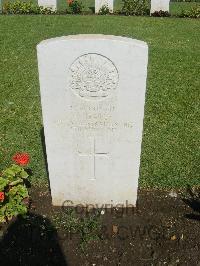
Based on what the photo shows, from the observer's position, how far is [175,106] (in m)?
7.98

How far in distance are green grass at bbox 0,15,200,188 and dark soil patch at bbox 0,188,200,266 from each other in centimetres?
72

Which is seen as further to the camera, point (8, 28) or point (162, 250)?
point (8, 28)

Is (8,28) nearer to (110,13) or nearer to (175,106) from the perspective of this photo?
(110,13)

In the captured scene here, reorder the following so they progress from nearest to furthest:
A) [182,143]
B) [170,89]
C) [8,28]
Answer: [182,143] < [170,89] < [8,28]

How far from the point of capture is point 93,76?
4.00 m

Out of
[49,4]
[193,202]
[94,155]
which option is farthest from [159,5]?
[94,155]

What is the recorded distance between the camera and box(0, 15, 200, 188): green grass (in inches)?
237

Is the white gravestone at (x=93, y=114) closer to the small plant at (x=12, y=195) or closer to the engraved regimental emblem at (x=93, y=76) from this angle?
the engraved regimental emblem at (x=93, y=76)

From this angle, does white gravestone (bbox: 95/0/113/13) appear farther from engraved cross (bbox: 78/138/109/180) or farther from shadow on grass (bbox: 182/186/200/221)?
engraved cross (bbox: 78/138/109/180)

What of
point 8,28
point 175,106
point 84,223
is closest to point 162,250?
point 84,223

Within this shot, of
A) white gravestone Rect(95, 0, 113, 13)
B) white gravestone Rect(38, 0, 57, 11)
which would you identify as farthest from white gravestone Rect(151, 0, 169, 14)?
white gravestone Rect(38, 0, 57, 11)

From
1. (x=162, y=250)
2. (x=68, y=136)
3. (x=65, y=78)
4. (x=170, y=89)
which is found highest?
(x=65, y=78)

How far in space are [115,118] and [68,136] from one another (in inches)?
22.6

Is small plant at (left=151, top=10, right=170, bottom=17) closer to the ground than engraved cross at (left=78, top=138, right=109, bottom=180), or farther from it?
farther from it
